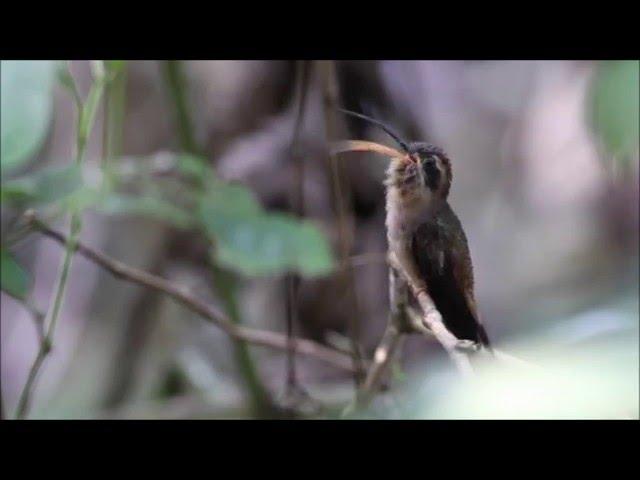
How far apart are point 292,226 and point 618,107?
33 centimetres

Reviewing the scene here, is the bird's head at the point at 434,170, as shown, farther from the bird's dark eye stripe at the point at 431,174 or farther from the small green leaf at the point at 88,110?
the small green leaf at the point at 88,110

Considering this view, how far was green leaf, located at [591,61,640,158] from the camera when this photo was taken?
0.73 m

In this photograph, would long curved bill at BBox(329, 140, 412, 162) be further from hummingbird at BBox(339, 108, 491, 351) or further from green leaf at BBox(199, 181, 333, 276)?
green leaf at BBox(199, 181, 333, 276)

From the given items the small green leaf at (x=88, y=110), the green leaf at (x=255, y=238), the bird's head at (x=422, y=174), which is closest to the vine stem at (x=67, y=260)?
the small green leaf at (x=88, y=110)

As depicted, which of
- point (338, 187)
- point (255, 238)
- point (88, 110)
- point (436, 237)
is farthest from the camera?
point (255, 238)

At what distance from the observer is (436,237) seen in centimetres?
41

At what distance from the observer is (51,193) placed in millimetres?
734

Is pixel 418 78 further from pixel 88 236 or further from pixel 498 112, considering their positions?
pixel 88 236

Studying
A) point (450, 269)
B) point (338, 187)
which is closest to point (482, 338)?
point (450, 269)

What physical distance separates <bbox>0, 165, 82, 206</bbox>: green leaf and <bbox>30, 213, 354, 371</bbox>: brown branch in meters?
0.02

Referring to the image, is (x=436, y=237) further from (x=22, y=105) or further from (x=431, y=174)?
(x=22, y=105)
